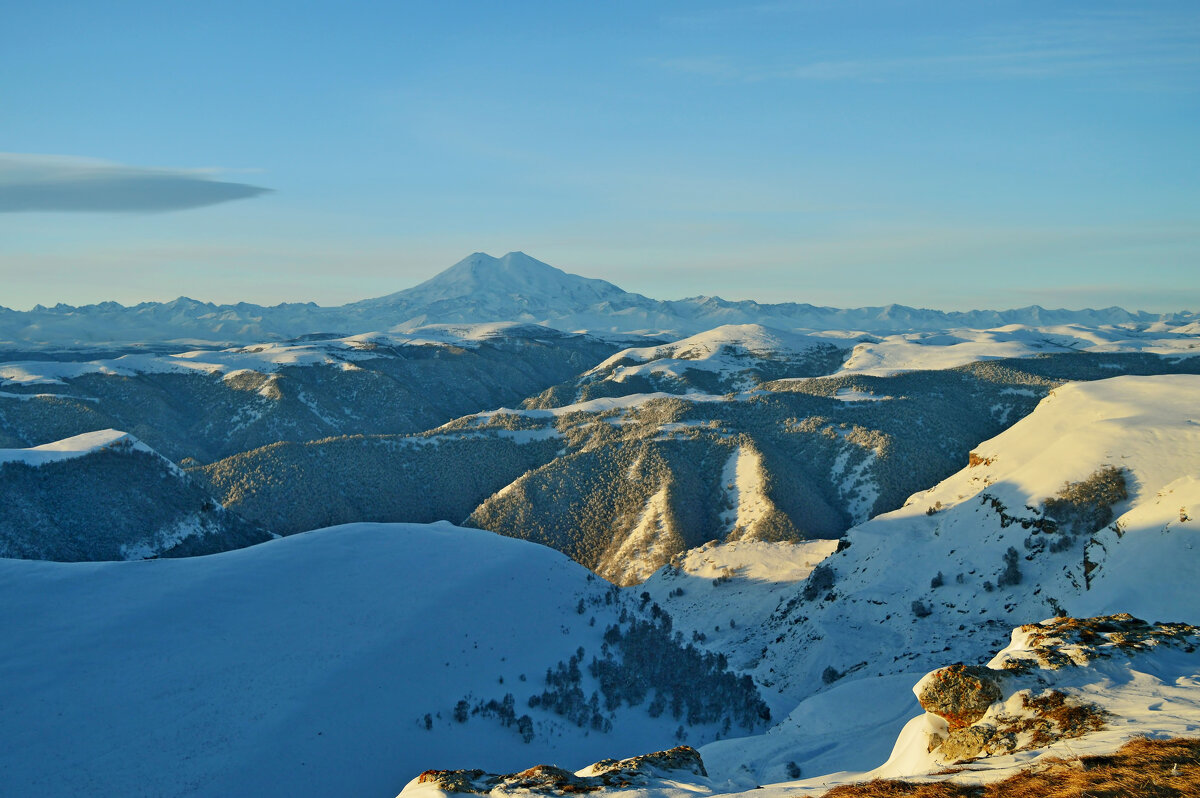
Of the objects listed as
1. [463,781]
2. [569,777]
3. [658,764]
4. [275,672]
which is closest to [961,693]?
[658,764]

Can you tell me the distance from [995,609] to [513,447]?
311 ft

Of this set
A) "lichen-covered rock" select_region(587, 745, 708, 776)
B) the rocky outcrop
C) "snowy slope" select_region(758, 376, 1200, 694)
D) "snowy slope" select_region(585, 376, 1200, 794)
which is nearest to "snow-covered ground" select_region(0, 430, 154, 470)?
"snowy slope" select_region(585, 376, 1200, 794)

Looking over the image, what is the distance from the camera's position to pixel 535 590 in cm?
4416

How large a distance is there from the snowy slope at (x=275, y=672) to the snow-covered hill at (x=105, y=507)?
1383 inches

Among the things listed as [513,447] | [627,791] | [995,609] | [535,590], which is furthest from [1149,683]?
[513,447]

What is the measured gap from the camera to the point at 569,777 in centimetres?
1517

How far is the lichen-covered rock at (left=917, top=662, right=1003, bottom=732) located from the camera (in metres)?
14.2

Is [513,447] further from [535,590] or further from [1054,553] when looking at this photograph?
[1054,553]

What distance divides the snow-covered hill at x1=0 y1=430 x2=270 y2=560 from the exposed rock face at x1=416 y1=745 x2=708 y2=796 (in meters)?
63.2

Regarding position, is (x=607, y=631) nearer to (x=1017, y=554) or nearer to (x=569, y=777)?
(x=1017, y=554)

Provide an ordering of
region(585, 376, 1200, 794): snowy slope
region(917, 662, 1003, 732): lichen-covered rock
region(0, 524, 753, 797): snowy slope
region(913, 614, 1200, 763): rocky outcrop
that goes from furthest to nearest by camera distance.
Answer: region(585, 376, 1200, 794): snowy slope
region(0, 524, 753, 797): snowy slope
region(917, 662, 1003, 732): lichen-covered rock
region(913, 614, 1200, 763): rocky outcrop

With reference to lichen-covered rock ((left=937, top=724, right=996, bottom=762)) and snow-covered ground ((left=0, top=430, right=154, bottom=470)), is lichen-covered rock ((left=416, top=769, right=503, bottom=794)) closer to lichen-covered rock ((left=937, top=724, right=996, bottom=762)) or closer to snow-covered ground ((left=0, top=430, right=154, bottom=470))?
lichen-covered rock ((left=937, top=724, right=996, bottom=762))

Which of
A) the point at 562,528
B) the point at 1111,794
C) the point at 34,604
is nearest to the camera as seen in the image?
the point at 1111,794

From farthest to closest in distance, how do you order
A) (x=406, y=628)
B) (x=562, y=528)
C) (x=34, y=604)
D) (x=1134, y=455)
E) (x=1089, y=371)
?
(x=1089, y=371)
(x=562, y=528)
(x=1134, y=455)
(x=406, y=628)
(x=34, y=604)
